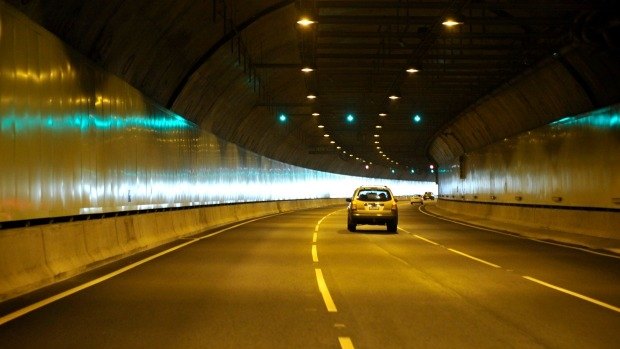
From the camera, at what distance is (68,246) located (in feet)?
52.2

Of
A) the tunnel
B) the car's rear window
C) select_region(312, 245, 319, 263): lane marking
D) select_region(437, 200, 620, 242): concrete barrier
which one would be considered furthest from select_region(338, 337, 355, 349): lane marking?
the car's rear window

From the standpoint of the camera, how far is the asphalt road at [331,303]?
29.8 ft

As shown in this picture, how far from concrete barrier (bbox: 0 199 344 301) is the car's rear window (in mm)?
8423

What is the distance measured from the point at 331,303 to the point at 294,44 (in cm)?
2271

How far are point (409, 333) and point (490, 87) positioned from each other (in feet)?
93.6

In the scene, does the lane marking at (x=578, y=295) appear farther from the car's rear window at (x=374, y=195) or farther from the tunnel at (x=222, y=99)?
the car's rear window at (x=374, y=195)

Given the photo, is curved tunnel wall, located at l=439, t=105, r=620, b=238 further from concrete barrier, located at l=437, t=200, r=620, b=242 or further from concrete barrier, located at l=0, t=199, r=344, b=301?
concrete barrier, located at l=0, t=199, r=344, b=301

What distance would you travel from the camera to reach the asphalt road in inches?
357

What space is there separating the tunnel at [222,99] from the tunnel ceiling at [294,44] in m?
0.08

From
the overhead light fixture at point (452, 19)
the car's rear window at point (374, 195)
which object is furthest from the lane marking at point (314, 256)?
the car's rear window at point (374, 195)

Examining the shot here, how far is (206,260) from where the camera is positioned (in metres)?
19.1

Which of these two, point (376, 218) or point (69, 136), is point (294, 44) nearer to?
point (376, 218)

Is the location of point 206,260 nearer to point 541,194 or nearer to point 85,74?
point 85,74

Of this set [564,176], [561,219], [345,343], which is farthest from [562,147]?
[345,343]
